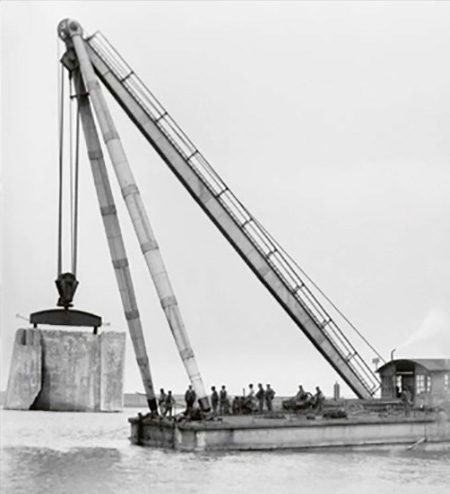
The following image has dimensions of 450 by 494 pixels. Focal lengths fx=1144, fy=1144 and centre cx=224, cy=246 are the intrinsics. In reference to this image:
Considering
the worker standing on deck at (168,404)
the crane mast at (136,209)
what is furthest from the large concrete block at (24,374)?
the crane mast at (136,209)

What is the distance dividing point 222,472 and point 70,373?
3832 inches

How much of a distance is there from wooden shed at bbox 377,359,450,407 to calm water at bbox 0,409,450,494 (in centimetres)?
307

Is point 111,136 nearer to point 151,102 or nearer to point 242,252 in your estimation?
point 151,102

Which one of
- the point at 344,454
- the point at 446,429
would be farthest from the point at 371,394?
the point at 344,454

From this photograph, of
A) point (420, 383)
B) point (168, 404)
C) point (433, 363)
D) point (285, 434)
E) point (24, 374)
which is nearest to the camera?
point (285, 434)

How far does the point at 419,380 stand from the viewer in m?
41.4

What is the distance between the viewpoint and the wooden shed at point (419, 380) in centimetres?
4041

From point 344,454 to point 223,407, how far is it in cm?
439

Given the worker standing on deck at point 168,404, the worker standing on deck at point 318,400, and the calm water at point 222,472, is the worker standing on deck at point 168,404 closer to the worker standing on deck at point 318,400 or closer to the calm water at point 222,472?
the calm water at point 222,472

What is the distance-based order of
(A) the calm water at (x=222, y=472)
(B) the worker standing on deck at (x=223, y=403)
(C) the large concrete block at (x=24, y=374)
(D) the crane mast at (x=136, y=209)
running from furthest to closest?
(C) the large concrete block at (x=24, y=374), (B) the worker standing on deck at (x=223, y=403), (D) the crane mast at (x=136, y=209), (A) the calm water at (x=222, y=472)

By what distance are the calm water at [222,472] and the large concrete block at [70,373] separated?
274ft

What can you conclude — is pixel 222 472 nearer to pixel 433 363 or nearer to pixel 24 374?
pixel 433 363

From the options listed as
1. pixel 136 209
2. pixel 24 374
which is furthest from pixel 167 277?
pixel 24 374

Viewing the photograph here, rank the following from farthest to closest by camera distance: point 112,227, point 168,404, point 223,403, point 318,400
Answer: point 112,227 < point 168,404 < point 318,400 < point 223,403
